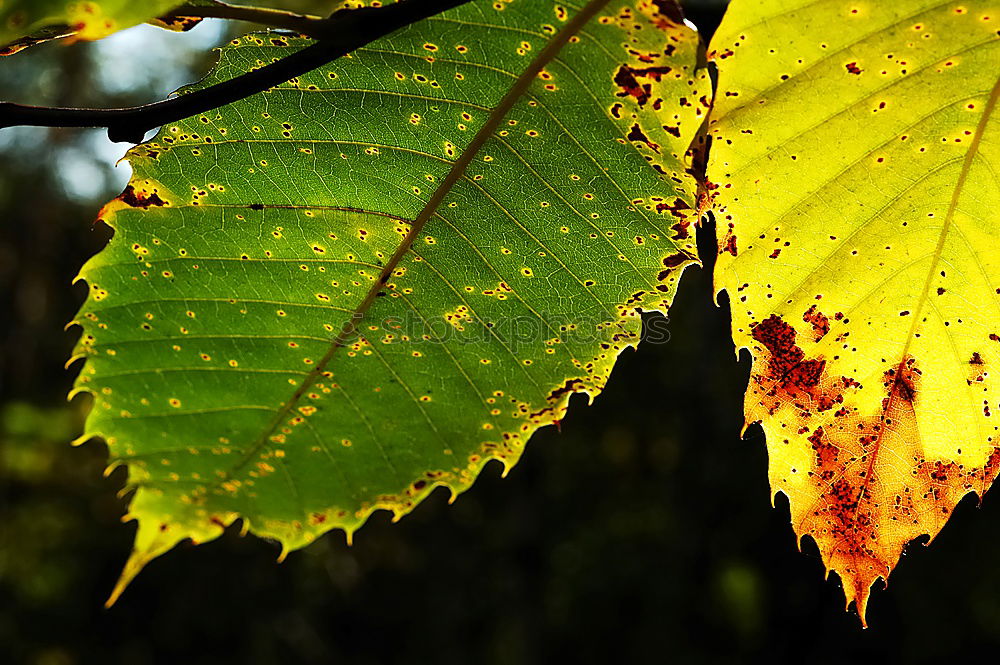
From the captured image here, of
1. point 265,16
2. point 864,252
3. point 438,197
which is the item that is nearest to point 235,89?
point 265,16

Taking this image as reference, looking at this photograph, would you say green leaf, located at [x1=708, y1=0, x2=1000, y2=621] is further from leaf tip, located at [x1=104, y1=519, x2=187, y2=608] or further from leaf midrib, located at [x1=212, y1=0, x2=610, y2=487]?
leaf tip, located at [x1=104, y1=519, x2=187, y2=608]

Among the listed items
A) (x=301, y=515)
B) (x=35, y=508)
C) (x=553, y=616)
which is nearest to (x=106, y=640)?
(x=35, y=508)

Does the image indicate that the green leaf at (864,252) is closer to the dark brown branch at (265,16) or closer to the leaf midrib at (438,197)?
the leaf midrib at (438,197)

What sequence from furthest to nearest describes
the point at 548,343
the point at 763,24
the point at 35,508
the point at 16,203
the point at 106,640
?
the point at 16,203, the point at 106,640, the point at 35,508, the point at 548,343, the point at 763,24

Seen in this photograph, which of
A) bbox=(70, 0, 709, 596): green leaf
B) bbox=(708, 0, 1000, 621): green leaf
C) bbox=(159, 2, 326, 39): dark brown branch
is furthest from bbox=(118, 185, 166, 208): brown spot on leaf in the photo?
bbox=(708, 0, 1000, 621): green leaf

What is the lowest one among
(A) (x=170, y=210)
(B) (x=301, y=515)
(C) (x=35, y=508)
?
(C) (x=35, y=508)

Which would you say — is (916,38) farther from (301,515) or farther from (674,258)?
(301,515)
